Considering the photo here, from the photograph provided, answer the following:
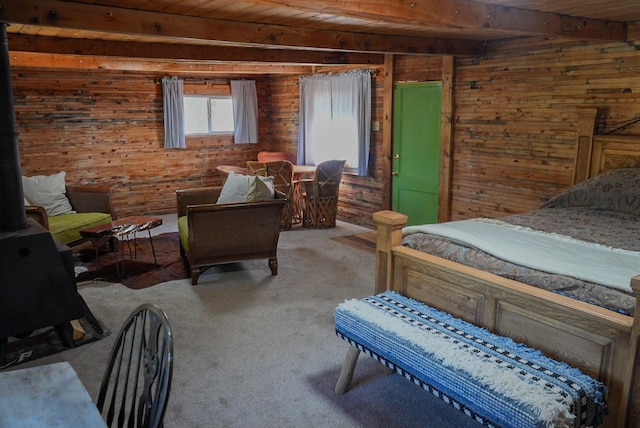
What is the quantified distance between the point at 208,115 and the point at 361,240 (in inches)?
146

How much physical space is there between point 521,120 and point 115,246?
13.6ft

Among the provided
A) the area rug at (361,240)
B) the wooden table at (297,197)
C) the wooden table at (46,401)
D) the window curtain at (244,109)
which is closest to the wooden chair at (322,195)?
the wooden table at (297,197)

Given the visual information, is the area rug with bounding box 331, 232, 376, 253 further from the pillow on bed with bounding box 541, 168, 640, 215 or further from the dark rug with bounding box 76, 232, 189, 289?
the pillow on bed with bounding box 541, 168, 640, 215

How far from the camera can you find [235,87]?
840 centimetres

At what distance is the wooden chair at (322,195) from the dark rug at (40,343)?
3.47 m

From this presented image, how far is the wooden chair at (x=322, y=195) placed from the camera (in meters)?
6.62

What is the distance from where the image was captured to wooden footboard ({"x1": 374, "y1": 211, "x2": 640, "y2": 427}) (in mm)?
1993

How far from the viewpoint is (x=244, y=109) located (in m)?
8.53

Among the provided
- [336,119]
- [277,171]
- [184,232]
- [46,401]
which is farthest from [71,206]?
[46,401]

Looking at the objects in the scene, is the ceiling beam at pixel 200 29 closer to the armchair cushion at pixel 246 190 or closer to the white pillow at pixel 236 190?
the armchair cushion at pixel 246 190

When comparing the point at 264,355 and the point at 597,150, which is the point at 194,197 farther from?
the point at 597,150

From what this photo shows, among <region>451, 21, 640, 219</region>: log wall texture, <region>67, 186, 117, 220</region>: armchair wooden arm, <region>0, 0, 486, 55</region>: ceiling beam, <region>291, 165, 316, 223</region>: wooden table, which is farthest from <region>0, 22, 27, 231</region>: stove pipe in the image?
<region>451, 21, 640, 219</region>: log wall texture

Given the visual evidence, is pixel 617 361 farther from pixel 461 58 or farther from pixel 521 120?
pixel 461 58

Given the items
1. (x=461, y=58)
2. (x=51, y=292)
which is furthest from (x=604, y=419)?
(x=461, y=58)
